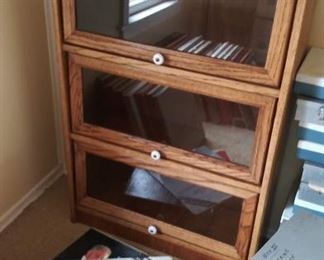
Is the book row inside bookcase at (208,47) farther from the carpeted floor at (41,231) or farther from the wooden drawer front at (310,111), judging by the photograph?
the carpeted floor at (41,231)

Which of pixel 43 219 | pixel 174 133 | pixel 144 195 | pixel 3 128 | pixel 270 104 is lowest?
pixel 43 219

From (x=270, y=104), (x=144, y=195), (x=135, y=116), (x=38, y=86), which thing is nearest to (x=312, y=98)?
(x=270, y=104)

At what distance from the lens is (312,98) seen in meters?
1.06

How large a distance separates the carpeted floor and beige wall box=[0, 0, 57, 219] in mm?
73

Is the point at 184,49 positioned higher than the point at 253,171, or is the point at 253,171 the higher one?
the point at 184,49

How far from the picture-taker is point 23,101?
4.80ft

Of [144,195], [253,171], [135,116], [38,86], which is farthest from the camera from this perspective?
[38,86]

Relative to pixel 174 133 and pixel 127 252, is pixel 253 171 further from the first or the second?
pixel 127 252

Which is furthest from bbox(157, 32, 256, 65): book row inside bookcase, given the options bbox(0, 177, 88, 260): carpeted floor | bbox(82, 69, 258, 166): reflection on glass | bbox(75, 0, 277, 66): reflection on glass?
bbox(0, 177, 88, 260): carpeted floor

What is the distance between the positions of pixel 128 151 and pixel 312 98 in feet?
1.72

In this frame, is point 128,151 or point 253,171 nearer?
point 253,171

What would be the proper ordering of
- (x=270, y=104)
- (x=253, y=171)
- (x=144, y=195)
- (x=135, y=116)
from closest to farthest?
(x=270, y=104), (x=253, y=171), (x=135, y=116), (x=144, y=195)

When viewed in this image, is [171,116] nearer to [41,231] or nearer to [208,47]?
[208,47]

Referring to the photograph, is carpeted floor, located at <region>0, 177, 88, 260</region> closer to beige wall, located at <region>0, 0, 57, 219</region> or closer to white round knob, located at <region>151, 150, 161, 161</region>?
beige wall, located at <region>0, 0, 57, 219</region>
